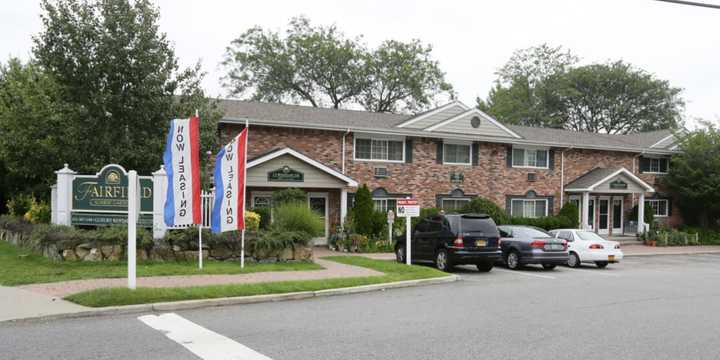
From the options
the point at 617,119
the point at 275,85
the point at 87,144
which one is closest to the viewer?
the point at 87,144

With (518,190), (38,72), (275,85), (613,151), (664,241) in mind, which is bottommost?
(664,241)

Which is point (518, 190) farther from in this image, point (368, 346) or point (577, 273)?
point (368, 346)

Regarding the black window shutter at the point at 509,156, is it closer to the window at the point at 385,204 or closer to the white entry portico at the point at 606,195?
the white entry portico at the point at 606,195

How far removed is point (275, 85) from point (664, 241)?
29943mm

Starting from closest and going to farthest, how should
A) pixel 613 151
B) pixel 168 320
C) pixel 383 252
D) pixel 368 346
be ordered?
1. pixel 368 346
2. pixel 168 320
3. pixel 383 252
4. pixel 613 151

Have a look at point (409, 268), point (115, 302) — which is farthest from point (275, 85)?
point (115, 302)

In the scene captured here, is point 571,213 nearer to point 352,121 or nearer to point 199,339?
point 352,121

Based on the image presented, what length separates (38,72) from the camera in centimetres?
2352

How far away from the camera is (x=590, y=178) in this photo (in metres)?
29.9

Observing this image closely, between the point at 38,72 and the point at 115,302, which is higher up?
the point at 38,72

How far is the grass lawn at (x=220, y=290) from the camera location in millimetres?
9898

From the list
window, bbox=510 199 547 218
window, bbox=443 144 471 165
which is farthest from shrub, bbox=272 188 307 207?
window, bbox=510 199 547 218

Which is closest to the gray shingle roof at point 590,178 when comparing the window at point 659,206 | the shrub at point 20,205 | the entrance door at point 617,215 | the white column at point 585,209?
the white column at point 585,209

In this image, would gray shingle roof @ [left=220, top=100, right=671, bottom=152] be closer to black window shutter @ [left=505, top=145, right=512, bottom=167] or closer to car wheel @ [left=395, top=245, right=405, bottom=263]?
black window shutter @ [left=505, top=145, right=512, bottom=167]
